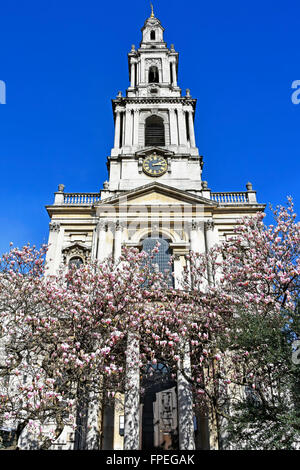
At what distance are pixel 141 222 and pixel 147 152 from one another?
21.0 feet

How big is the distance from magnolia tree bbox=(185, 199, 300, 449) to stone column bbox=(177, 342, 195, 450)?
522mm

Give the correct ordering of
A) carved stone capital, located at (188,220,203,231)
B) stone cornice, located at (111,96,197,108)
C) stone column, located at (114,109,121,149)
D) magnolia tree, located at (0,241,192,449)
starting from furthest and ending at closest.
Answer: stone cornice, located at (111,96,197,108)
stone column, located at (114,109,121,149)
carved stone capital, located at (188,220,203,231)
magnolia tree, located at (0,241,192,449)

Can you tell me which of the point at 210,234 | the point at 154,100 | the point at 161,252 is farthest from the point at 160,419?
the point at 154,100

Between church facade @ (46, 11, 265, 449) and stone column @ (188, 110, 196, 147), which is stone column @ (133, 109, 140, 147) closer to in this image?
church facade @ (46, 11, 265, 449)

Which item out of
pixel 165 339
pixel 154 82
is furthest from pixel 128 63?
pixel 165 339

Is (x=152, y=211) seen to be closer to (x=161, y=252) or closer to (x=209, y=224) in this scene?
(x=161, y=252)

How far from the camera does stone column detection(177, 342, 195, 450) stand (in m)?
16.2

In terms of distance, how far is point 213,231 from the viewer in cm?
2467

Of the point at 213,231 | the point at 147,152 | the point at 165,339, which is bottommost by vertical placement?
the point at 165,339

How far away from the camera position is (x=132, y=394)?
53.7ft

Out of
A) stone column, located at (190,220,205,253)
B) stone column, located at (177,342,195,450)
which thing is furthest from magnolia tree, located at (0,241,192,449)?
stone column, located at (190,220,205,253)

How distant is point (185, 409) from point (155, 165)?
55.2 ft
